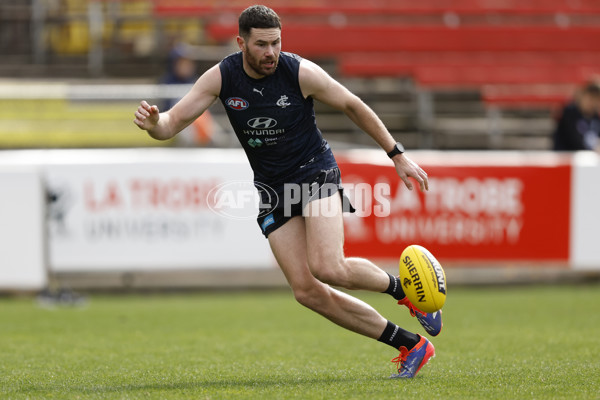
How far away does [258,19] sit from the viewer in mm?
5258

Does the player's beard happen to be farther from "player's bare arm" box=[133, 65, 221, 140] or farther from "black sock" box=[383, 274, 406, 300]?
"black sock" box=[383, 274, 406, 300]

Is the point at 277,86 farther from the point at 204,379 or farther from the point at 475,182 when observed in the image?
the point at 475,182

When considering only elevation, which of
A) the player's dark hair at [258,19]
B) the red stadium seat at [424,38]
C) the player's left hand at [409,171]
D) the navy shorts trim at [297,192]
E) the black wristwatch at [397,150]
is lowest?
the navy shorts trim at [297,192]

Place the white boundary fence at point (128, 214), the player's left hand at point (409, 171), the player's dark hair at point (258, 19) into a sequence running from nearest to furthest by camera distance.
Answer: the player's dark hair at point (258, 19), the player's left hand at point (409, 171), the white boundary fence at point (128, 214)

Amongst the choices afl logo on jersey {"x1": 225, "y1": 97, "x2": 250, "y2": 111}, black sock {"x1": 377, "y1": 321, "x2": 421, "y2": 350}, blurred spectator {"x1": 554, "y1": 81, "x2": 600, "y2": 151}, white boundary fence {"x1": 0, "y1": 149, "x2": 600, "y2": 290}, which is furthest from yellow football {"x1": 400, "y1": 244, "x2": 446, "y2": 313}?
blurred spectator {"x1": 554, "y1": 81, "x2": 600, "y2": 151}

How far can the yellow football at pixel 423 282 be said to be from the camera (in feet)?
17.8

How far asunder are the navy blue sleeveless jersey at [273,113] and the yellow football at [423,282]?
2.85 feet

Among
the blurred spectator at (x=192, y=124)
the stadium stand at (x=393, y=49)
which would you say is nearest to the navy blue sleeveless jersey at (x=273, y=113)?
the blurred spectator at (x=192, y=124)

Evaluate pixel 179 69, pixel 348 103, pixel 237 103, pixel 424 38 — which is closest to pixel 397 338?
pixel 348 103

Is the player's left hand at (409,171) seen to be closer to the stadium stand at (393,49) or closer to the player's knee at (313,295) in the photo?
the player's knee at (313,295)

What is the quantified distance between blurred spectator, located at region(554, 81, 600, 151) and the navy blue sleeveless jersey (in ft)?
23.1

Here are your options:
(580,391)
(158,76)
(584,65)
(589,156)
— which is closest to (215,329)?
(580,391)

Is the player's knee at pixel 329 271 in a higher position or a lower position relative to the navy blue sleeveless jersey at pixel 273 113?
lower

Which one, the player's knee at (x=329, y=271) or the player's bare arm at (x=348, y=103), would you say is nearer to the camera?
the player's knee at (x=329, y=271)
